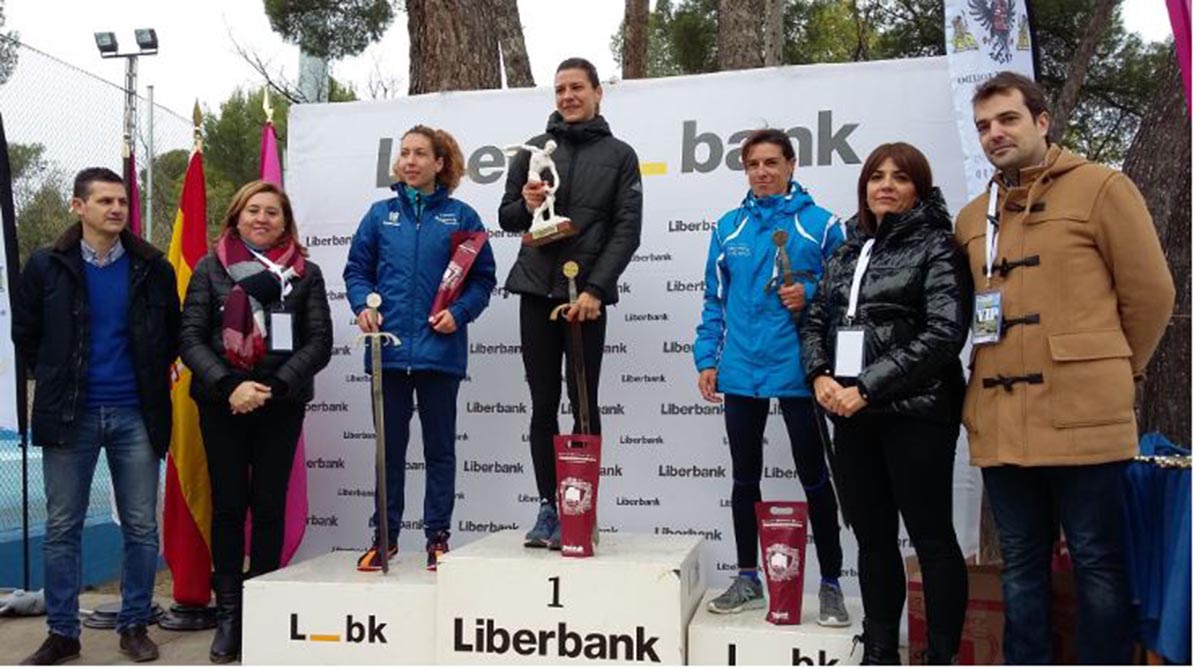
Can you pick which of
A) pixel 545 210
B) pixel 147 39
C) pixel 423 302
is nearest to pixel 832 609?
pixel 545 210

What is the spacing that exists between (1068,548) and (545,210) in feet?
5.86

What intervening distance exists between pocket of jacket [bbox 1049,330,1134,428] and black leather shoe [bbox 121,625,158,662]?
2.86 metres

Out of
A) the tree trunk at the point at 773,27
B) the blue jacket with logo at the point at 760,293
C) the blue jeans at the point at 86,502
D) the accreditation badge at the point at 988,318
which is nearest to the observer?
the accreditation badge at the point at 988,318

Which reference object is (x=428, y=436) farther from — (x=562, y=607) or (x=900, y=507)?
(x=900, y=507)

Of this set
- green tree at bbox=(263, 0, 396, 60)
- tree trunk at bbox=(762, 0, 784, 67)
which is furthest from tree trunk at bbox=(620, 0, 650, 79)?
green tree at bbox=(263, 0, 396, 60)

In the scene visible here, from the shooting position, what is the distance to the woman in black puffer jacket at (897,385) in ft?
8.34

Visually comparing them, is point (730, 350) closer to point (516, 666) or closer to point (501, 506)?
point (516, 666)

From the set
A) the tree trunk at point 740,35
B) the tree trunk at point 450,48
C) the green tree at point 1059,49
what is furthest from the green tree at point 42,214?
the green tree at point 1059,49

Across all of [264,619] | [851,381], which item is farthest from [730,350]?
[264,619]

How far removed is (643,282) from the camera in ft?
13.3

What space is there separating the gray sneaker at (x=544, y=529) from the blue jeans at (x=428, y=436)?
0.40 metres

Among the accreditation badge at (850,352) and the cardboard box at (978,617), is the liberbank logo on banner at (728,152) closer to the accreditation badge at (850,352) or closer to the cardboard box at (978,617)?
the accreditation badge at (850,352)

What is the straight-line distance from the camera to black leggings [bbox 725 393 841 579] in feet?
10.2

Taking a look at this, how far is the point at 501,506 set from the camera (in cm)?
419
